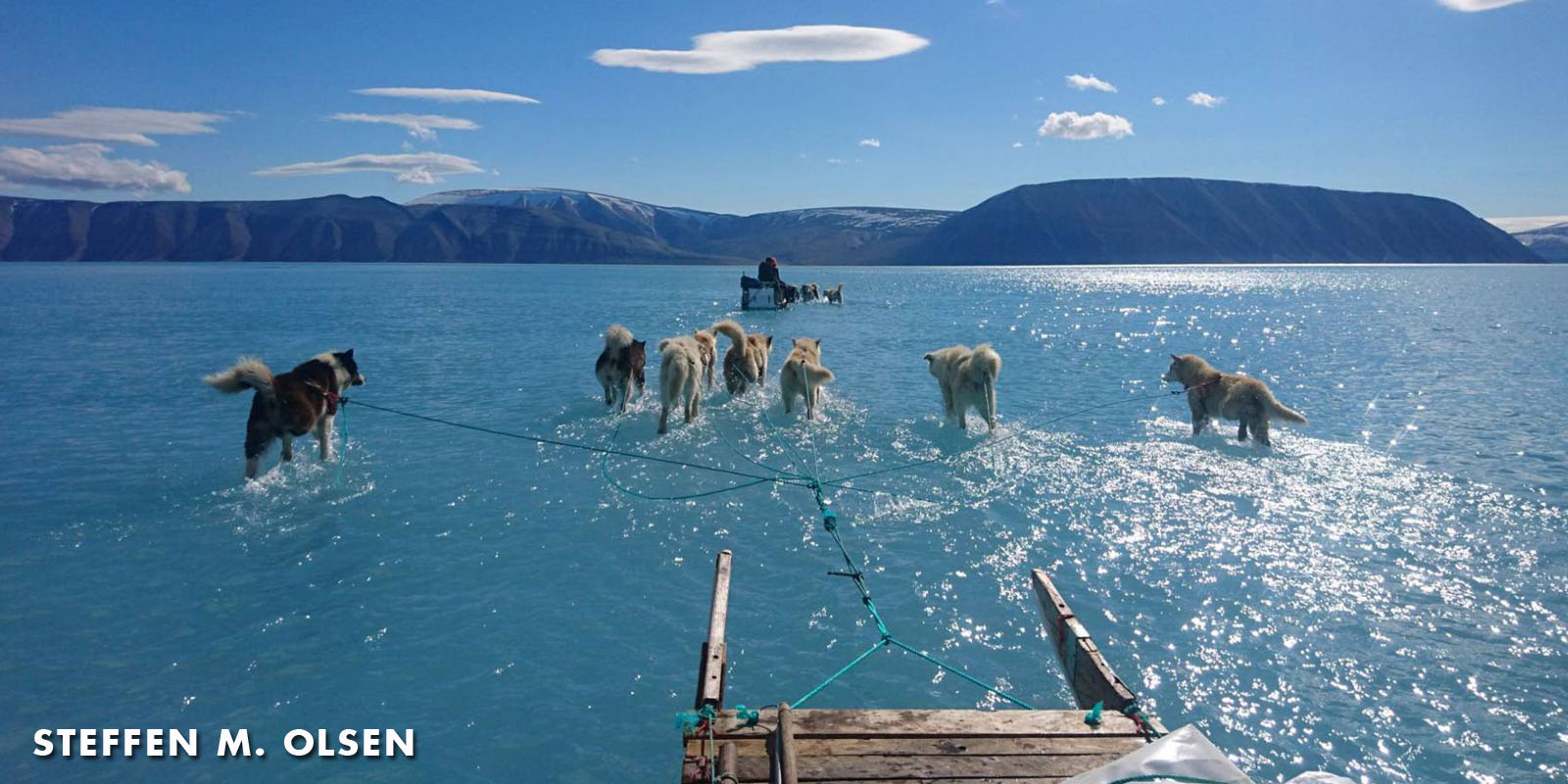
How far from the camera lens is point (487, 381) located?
838 inches

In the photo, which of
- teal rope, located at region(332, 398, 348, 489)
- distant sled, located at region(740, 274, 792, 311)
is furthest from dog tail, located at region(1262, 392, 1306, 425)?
distant sled, located at region(740, 274, 792, 311)

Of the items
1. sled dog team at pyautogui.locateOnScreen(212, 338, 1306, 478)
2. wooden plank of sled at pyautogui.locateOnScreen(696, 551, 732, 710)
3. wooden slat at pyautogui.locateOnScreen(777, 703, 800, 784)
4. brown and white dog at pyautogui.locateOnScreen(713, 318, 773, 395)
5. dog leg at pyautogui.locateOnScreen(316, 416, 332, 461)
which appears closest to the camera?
wooden slat at pyautogui.locateOnScreen(777, 703, 800, 784)

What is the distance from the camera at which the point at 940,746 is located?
4551mm

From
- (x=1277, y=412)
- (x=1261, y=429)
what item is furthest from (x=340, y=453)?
(x=1277, y=412)

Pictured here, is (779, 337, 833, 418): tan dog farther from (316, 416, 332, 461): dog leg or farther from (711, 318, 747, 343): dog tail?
(316, 416, 332, 461): dog leg

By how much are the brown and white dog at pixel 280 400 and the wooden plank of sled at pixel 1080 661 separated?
1047cm

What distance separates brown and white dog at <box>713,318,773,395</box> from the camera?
16.8 metres

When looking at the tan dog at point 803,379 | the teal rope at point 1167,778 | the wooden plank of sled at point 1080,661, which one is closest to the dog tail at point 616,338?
the tan dog at point 803,379

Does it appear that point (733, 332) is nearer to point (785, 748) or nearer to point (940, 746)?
point (940, 746)

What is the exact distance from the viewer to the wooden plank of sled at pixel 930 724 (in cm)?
464

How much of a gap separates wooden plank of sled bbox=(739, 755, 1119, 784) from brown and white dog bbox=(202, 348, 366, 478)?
32.3 feet

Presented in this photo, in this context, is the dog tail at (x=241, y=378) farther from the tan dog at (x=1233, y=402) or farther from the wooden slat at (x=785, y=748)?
the tan dog at (x=1233, y=402)

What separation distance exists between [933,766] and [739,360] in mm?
13228

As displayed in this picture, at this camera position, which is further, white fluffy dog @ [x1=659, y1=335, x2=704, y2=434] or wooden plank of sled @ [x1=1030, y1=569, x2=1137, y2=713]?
white fluffy dog @ [x1=659, y1=335, x2=704, y2=434]
